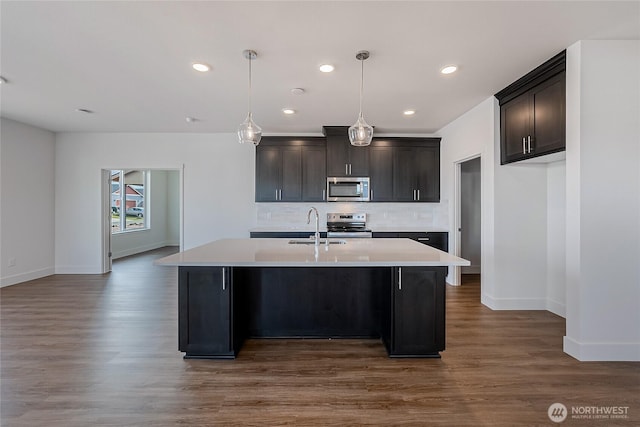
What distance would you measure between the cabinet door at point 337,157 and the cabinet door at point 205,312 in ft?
10.5

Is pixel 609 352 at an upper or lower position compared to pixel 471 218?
lower

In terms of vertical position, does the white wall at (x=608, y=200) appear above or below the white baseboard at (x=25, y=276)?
above

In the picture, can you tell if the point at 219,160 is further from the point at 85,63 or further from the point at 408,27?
the point at 408,27

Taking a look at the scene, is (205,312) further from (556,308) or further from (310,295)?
(556,308)

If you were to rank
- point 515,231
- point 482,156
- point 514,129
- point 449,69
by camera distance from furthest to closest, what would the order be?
point 482,156 → point 515,231 → point 514,129 → point 449,69

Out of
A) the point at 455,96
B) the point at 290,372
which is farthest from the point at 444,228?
the point at 290,372

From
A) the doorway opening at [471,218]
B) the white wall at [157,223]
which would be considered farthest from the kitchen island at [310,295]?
the white wall at [157,223]

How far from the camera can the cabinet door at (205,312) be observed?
8.04 ft

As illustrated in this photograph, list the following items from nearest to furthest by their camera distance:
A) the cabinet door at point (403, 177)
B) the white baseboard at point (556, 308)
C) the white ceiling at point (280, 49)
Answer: the white ceiling at point (280, 49) → the white baseboard at point (556, 308) → the cabinet door at point (403, 177)

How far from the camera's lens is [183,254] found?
8.01 ft

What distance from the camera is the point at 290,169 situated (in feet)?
17.3

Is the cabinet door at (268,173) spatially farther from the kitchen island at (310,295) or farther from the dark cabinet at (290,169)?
the kitchen island at (310,295)

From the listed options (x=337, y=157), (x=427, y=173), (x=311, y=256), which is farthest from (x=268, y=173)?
(x=311, y=256)

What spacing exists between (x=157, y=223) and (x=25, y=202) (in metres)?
4.39
